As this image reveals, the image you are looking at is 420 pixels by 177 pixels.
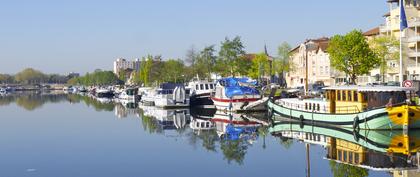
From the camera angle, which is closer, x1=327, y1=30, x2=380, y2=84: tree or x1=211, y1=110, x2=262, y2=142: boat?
x1=211, y1=110, x2=262, y2=142: boat

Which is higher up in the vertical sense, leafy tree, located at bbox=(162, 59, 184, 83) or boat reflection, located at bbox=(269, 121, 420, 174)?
leafy tree, located at bbox=(162, 59, 184, 83)

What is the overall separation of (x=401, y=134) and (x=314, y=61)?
79.7 m

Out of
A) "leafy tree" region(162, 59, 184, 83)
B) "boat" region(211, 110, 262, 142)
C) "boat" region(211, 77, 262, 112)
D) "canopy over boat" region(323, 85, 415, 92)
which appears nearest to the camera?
"canopy over boat" region(323, 85, 415, 92)

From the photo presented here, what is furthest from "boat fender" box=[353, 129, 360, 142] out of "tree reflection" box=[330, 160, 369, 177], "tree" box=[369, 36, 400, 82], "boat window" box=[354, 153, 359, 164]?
"tree" box=[369, 36, 400, 82]

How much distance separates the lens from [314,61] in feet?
387

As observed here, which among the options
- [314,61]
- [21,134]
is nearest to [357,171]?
[21,134]

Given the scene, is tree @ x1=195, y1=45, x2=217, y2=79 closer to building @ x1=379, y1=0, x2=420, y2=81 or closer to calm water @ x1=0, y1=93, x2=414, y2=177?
building @ x1=379, y1=0, x2=420, y2=81

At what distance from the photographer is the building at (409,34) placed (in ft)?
278

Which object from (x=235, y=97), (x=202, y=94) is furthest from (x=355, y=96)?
(x=202, y=94)

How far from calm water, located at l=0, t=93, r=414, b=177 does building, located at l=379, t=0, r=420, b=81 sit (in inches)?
1525

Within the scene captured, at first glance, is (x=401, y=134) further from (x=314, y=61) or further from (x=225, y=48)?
(x=314, y=61)

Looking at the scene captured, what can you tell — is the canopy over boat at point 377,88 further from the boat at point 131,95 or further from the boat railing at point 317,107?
the boat at point 131,95

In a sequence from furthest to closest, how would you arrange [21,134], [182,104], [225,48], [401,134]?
[225,48] → [182,104] → [21,134] → [401,134]

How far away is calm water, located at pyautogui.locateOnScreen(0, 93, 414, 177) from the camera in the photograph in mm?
28922
